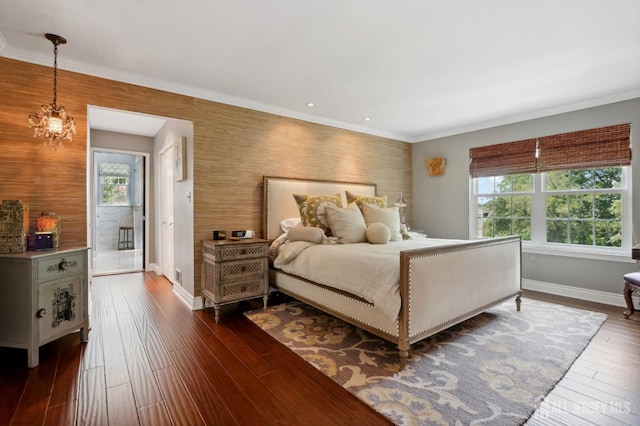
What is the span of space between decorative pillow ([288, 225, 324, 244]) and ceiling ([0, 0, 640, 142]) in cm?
158

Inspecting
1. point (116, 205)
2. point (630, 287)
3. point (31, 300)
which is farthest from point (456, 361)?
point (116, 205)

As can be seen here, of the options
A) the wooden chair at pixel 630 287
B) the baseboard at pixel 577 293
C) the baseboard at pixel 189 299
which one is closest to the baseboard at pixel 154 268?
the baseboard at pixel 189 299

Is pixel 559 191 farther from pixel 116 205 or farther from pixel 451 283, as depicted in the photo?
pixel 116 205

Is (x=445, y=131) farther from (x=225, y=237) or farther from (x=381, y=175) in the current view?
(x=225, y=237)

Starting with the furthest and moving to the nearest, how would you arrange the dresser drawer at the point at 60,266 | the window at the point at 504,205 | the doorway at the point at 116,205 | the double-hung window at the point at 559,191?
the doorway at the point at 116,205
the window at the point at 504,205
the double-hung window at the point at 559,191
the dresser drawer at the point at 60,266

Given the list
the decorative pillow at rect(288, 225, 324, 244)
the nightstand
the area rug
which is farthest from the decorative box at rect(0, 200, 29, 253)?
the decorative pillow at rect(288, 225, 324, 244)

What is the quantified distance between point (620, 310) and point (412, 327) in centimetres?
296

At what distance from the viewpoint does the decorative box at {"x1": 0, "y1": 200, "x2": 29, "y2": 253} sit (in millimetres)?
2219

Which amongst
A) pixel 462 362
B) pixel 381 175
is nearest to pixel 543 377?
pixel 462 362

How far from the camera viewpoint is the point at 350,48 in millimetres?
2510

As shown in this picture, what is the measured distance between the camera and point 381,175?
207 inches

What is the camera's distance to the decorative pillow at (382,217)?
3.71 m

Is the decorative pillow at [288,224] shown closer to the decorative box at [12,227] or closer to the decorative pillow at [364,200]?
the decorative pillow at [364,200]

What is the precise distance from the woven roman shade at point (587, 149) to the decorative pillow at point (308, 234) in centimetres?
329
